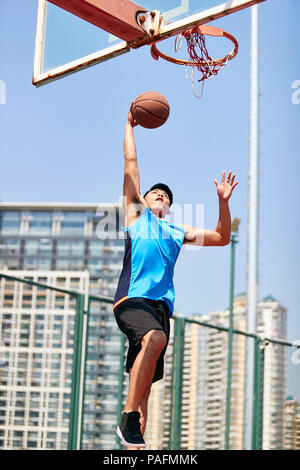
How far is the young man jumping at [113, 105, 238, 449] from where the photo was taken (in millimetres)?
5703

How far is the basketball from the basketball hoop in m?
0.83

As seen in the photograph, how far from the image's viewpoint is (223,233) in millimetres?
6355

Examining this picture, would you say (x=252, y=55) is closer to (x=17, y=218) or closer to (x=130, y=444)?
(x=130, y=444)

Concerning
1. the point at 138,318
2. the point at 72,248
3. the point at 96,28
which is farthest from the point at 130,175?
the point at 72,248

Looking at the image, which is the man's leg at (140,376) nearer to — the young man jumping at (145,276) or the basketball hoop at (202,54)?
the young man jumping at (145,276)

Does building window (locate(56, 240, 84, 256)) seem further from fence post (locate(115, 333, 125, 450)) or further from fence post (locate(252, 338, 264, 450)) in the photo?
fence post (locate(115, 333, 125, 450))

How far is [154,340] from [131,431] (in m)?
0.66

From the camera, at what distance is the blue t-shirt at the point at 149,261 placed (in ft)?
19.6

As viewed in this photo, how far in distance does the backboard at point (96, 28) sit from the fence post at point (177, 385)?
587 cm

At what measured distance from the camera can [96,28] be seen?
7273mm

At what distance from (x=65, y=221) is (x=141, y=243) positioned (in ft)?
260

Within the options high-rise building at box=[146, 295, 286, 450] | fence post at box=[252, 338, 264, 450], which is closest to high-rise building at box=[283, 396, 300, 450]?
high-rise building at box=[146, 295, 286, 450]

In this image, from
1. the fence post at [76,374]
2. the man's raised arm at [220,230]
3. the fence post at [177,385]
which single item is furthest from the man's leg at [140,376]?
the fence post at [177,385]

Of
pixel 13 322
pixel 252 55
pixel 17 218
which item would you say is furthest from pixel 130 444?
pixel 17 218
